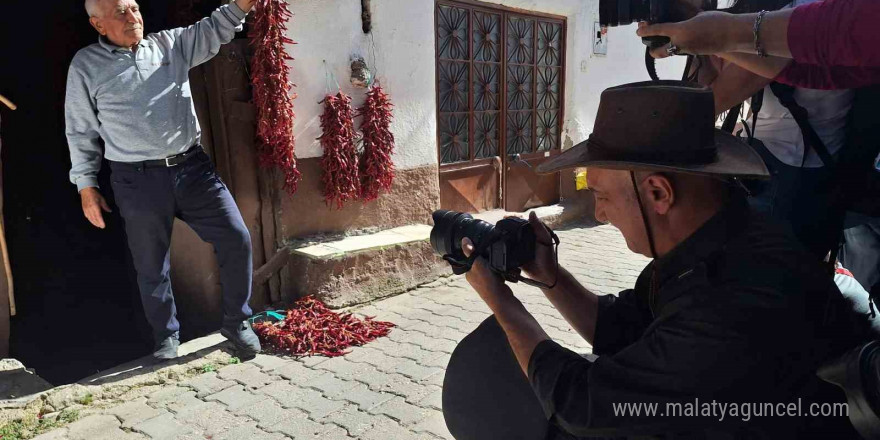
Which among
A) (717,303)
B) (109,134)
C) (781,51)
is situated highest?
(781,51)

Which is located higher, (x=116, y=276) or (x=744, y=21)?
(x=744, y=21)

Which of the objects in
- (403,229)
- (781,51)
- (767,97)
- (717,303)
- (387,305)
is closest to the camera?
(717,303)

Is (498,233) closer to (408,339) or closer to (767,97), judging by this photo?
(767,97)

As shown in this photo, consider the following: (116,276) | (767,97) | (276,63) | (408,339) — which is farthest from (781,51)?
(116,276)

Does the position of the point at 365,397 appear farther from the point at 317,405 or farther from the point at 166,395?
the point at 166,395

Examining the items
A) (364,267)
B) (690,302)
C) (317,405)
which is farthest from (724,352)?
(364,267)

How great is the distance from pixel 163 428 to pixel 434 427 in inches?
49.1

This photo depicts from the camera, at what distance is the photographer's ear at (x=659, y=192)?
1.45 metres

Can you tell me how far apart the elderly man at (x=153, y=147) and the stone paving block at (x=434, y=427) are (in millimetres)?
1270

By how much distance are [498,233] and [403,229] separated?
3.15 m

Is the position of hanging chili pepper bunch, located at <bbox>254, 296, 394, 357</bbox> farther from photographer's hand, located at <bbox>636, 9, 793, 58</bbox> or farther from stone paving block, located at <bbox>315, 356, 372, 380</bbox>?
photographer's hand, located at <bbox>636, 9, 793, 58</bbox>

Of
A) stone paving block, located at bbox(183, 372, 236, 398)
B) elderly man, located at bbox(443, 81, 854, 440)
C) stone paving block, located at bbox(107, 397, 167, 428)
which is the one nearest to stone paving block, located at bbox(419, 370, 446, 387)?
stone paving block, located at bbox(183, 372, 236, 398)

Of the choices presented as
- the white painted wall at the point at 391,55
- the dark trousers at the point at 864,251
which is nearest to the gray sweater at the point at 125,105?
the white painted wall at the point at 391,55

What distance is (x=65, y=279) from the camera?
4.49 meters
